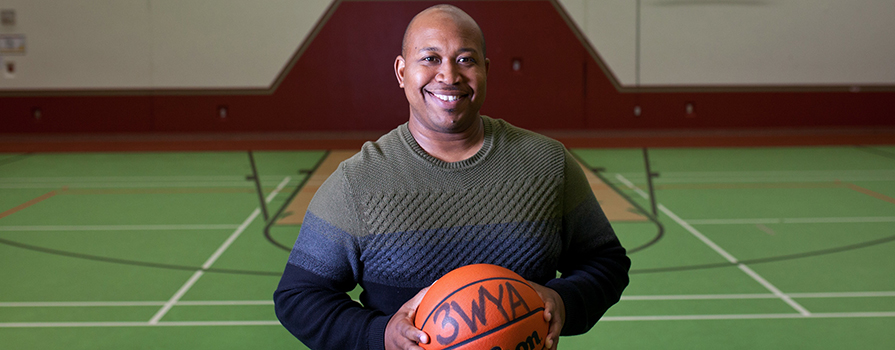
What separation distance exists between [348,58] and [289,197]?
12.7 feet

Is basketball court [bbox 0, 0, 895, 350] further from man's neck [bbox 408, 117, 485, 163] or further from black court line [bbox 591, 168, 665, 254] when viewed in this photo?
man's neck [bbox 408, 117, 485, 163]

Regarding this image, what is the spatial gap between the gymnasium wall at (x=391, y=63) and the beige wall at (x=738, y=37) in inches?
0.7

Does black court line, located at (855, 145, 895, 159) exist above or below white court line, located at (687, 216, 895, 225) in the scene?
below

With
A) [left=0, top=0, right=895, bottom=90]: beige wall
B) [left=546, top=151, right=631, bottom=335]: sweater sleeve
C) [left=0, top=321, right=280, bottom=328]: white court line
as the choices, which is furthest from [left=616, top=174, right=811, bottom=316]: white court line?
[left=0, top=0, right=895, bottom=90]: beige wall

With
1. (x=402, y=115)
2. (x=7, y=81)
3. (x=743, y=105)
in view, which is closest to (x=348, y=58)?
(x=402, y=115)

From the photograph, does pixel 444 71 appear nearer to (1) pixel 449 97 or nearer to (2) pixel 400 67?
(1) pixel 449 97

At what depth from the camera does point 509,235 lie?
1.48 metres

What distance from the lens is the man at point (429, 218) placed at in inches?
57.2

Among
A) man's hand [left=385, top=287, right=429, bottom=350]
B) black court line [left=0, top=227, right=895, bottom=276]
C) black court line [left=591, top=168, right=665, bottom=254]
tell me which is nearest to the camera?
man's hand [left=385, top=287, right=429, bottom=350]

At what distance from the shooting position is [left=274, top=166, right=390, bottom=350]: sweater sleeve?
1453mm

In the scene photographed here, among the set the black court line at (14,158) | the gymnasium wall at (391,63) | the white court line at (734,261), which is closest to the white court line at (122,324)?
the white court line at (734,261)

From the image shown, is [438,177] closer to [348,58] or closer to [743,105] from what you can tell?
[348,58]

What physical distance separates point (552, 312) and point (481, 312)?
0.14 m

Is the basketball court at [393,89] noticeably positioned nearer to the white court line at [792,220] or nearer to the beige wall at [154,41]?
the beige wall at [154,41]
